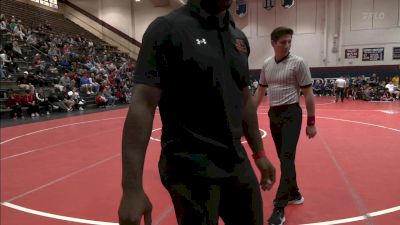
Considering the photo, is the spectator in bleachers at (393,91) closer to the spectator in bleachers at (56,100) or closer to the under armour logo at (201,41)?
the spectator in bleachers at (56,100)

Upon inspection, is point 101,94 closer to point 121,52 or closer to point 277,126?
point 121,52

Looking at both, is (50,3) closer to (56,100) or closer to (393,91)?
(56,100)

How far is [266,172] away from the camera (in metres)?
1.96

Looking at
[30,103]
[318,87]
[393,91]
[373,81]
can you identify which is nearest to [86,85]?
[30,103]

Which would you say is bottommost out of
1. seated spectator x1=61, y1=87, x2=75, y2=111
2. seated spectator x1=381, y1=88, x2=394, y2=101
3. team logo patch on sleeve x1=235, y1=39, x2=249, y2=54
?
seated spectator x1=381, y1=88, x2=394, y2=101

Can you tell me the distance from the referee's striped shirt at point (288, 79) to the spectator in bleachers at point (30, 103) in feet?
38.8

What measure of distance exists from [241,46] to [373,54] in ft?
83.6

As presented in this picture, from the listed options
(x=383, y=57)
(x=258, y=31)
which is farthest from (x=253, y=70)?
(x=383, y=57)

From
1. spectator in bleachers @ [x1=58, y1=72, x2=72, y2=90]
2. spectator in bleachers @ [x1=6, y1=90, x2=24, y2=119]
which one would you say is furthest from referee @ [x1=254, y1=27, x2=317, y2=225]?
spectator in bleachers @ [x1=58, y1=72, x2=72, y2=90]

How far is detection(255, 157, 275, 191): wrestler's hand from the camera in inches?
76.5

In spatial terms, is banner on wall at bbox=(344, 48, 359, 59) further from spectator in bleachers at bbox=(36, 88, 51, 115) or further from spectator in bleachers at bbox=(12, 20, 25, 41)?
spectator in bleachers at bbox=(12, 20, 25, 41)

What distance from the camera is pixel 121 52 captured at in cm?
2842

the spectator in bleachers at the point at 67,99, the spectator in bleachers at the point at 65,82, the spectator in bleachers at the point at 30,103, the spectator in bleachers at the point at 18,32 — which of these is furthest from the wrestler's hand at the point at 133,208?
the spectator in bleachers at the point at 18,32

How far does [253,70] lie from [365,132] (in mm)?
19317
